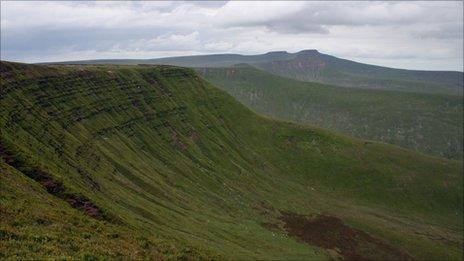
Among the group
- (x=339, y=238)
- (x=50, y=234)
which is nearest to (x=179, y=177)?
(x=339, y=238)

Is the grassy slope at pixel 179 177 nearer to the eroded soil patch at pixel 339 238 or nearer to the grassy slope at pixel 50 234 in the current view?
the grassy slope at pixel 50 234

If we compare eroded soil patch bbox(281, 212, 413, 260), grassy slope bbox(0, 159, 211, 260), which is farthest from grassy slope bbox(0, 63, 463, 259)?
eroded soil patch bbox(281, 212, 413, 260)

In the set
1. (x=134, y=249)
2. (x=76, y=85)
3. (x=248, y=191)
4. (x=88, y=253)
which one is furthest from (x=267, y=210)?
(x=88, y=253)

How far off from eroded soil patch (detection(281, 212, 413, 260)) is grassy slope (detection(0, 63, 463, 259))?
549cm

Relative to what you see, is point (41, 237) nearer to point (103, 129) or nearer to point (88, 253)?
point (88, 253)

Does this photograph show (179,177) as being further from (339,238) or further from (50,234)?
(50,234)

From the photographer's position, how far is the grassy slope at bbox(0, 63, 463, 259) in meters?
85.4

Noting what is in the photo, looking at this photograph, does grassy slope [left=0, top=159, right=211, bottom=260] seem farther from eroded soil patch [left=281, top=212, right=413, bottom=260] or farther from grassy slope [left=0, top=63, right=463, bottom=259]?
eroded soil patch [left=281, top=212, right=413, bottom=260]

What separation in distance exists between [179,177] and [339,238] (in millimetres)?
53229

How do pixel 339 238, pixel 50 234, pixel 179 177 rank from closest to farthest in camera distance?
1. pixel 50 234
2. pixel 339 238
3. pixel 179 177

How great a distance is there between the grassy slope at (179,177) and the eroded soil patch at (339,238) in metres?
5.49

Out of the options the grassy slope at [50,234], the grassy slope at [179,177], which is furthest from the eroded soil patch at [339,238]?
the grassy slope at [50,234]

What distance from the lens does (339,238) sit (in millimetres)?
124125

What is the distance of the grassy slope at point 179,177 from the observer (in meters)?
85.4
